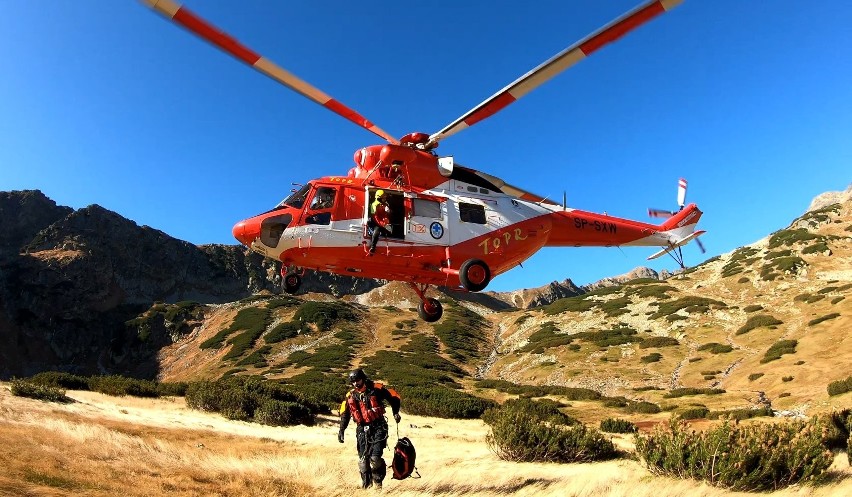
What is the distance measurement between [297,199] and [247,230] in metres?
1.31

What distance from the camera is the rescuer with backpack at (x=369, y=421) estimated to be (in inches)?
348

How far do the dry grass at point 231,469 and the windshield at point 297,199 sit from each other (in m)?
5.71

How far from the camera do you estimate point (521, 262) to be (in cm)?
1301

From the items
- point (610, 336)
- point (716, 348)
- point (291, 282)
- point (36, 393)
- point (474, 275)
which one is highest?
point (291, 282)

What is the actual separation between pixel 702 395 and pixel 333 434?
20.6 meters

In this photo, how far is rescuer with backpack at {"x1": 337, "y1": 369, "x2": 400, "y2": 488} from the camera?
29.0 ft

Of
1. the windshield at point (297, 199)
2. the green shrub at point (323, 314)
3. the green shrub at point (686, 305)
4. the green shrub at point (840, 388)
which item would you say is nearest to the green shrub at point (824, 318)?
the green shrub at point (686, 305)

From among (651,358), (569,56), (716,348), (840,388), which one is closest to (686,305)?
(716,348)

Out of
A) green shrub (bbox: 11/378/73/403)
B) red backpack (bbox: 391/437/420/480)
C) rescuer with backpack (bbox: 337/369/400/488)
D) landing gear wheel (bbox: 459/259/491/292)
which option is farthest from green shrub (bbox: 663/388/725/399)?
green shrub (bbox: 11/378/73/403)

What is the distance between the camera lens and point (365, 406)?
29.4ft

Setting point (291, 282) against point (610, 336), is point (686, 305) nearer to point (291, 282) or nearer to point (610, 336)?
point (610, 336)

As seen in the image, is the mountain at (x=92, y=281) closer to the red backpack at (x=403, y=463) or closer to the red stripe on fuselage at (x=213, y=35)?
the red backpack at (x=403, y=463)

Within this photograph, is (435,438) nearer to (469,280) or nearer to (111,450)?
(469,280)

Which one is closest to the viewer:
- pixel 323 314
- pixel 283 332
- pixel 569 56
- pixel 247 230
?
pixel 569 56
